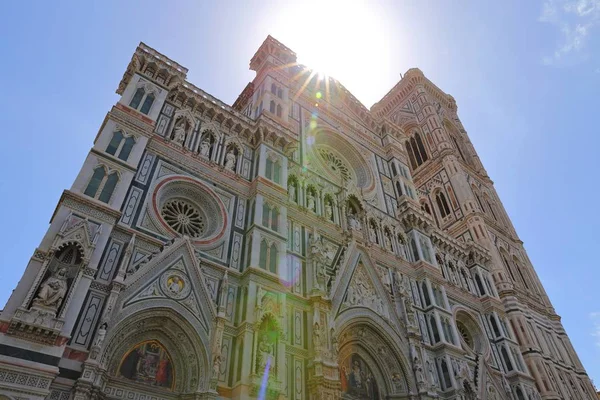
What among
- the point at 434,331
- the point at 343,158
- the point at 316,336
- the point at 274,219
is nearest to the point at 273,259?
the point at 274,219

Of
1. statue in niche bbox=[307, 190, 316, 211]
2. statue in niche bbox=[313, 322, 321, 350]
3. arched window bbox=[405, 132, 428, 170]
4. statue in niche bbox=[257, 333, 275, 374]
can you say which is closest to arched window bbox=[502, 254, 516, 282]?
arched window bbox=[405, 132, 428, 170]

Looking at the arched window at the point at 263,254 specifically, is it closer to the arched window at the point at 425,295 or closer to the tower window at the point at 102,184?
the tower window at the point at 102,184

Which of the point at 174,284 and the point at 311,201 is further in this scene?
the point at 311,201

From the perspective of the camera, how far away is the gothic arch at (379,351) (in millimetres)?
15578

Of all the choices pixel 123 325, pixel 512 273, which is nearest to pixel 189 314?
pixel 123 325

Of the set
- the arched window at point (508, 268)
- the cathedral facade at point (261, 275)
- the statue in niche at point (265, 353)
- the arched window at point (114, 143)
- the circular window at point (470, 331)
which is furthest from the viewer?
the arched window at point (508, 268)

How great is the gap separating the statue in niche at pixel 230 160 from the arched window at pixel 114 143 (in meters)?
3.94

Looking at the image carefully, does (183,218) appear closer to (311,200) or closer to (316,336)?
(316,336)

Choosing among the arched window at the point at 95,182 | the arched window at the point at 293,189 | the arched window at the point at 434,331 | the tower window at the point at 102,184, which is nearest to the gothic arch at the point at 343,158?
the arched window at the point at 293,189

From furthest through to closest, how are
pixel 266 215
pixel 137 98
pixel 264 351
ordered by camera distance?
pixel 266 215 → pixel 137 98 → pixel 264 351

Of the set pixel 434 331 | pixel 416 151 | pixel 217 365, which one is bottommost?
pixel 217 365

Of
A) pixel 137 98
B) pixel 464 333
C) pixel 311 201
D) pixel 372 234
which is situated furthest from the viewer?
pixel 464 333

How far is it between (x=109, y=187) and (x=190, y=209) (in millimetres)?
3007

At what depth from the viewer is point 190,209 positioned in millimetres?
14703
